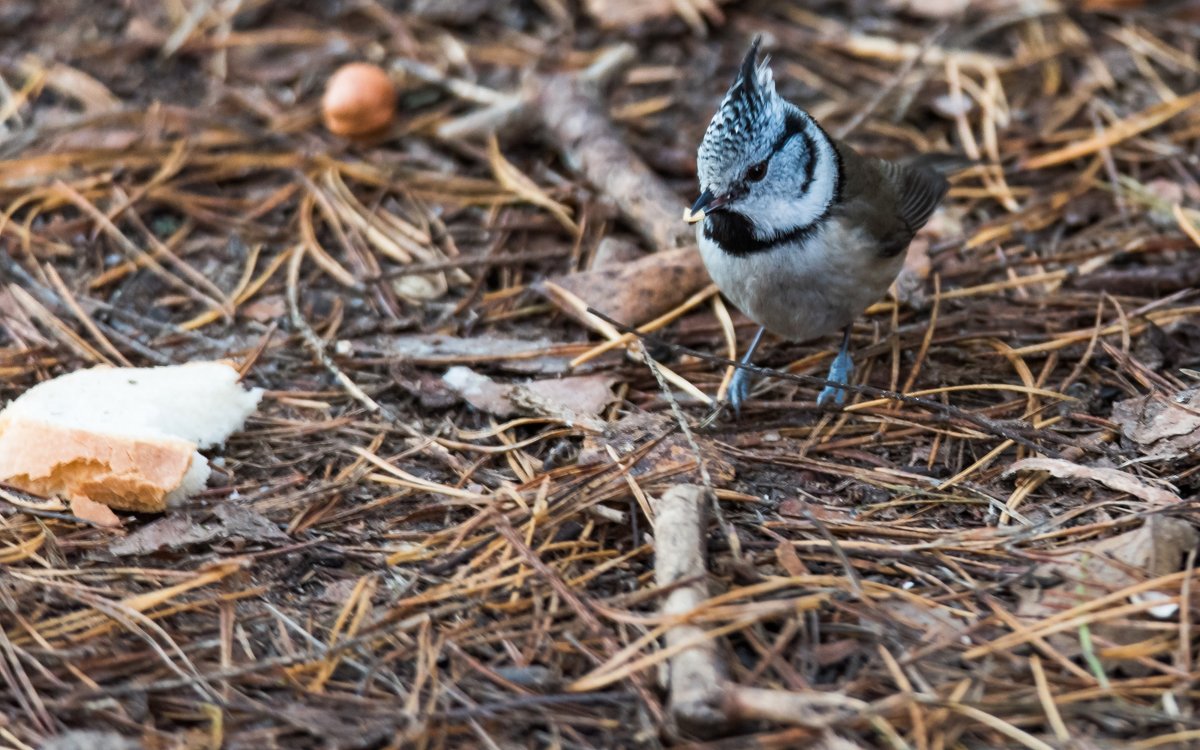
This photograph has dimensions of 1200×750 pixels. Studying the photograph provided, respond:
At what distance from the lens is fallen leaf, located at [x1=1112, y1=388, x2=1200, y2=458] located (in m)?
2.91

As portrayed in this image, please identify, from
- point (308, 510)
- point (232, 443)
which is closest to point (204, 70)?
point (232, 443)

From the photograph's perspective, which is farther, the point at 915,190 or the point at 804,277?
the point at 915,190

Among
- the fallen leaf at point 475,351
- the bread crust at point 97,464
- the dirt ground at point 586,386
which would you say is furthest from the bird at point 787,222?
the bread crust at point 97,464

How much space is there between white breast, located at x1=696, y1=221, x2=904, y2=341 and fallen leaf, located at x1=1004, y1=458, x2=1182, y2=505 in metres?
0.72

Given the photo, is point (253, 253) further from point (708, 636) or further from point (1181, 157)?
point (1181, 157)

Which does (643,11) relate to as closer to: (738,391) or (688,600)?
(738,391)

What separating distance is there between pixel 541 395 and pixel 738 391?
558 millimetres

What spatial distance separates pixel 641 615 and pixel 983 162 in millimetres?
2473

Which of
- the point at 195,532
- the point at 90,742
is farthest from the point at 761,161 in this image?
the point at 90,742

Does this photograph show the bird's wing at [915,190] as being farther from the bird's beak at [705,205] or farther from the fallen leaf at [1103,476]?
the fallen leaf at [1103,476]

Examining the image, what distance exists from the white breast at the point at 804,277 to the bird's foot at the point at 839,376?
168 millimetres

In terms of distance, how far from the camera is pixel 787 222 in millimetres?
3322

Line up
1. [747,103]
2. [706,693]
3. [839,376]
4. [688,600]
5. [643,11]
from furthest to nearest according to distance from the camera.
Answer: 1. [643,11]
2. [839,376]
3. [747,103]
4. [688,600]
5. [706,693]

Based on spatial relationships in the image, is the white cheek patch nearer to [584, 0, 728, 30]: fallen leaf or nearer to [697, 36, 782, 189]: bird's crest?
[697, 36, 782, 189]: bird's crest
